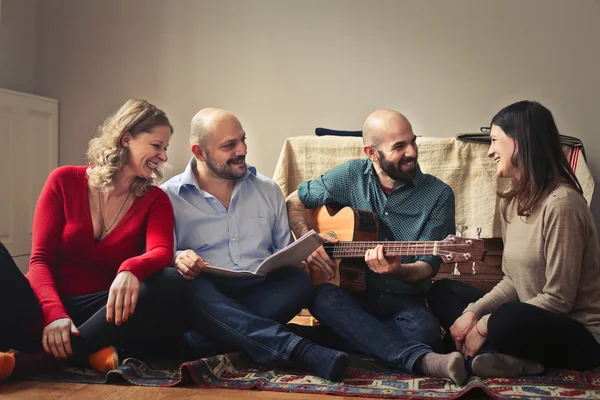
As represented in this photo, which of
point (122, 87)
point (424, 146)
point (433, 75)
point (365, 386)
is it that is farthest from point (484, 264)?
point (122, 87)

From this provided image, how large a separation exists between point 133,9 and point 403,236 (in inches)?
97.9

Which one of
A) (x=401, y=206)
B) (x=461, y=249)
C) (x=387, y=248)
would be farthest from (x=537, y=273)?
(x=401, y=206)

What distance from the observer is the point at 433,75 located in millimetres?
3846

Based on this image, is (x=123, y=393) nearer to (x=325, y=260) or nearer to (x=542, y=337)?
(x=325, y=260)

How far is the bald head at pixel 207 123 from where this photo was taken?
2.53 metres

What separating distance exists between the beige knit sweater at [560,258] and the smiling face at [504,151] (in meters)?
0.15

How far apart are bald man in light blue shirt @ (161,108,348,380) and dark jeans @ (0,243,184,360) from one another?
10cm

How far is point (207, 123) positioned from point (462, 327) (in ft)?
3.74

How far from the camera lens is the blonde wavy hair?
2.30 metres

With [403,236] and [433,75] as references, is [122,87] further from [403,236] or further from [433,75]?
[403,236]

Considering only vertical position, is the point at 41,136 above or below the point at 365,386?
above

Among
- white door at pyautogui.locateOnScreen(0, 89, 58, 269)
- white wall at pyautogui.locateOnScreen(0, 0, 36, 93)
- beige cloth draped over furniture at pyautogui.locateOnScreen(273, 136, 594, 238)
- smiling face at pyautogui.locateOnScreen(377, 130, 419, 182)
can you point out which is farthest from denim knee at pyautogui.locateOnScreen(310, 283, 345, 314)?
white wall at pyautogui.locateOnScreen(0, 0, 36, 93)

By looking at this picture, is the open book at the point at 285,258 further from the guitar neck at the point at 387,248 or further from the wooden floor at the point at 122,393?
the wooden floor at the point at 122,393

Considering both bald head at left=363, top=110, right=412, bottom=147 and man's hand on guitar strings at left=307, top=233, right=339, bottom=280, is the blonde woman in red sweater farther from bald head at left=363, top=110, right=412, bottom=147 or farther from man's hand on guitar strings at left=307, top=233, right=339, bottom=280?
bald head at left=363, top=110, right=412, bottom=147
